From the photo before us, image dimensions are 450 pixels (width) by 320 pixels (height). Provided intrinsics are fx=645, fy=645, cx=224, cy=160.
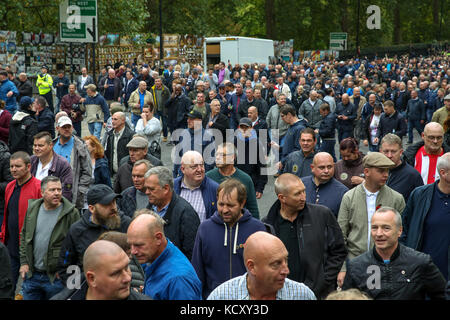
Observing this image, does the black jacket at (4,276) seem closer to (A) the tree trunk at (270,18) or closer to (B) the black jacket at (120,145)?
(B) the black jacket at (120,145)

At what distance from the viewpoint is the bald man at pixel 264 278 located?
12.1ft

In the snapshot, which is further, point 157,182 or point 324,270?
point 157,182

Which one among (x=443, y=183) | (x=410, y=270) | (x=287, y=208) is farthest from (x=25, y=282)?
(x=443, y=183)

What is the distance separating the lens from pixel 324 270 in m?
5.12

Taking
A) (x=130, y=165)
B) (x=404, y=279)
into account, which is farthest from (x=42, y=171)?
(x=404, y=279)

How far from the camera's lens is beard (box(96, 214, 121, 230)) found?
5332 millimetres

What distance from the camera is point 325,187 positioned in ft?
20.2

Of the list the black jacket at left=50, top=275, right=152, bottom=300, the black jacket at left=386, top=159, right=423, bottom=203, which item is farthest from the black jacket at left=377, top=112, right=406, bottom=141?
the black jacket at left=50, top=275, right=152, bottom=300

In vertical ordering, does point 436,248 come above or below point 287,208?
below

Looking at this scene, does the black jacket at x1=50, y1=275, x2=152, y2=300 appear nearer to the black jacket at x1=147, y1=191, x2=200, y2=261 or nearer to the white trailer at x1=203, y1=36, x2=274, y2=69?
the black jacket at x1=147, y1=191, x2=200, y2=261

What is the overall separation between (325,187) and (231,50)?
2981 centimetres

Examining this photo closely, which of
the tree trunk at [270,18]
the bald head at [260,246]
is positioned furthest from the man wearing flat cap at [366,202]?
the tree trunk at [270,18]
